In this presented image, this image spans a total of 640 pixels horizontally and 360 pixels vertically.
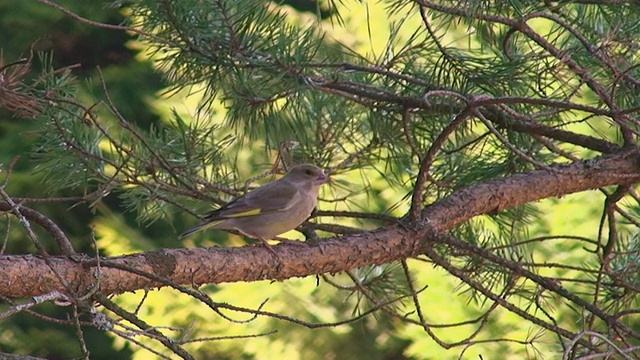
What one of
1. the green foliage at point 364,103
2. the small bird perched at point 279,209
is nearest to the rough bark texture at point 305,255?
the green foliage at point 364,103

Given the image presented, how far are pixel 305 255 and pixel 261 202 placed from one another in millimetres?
545

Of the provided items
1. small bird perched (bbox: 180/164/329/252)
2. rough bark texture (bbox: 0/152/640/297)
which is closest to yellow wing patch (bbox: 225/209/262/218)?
small bird perched (bbox: 180/164/329/252)

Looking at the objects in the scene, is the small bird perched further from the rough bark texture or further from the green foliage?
the rough bark texture

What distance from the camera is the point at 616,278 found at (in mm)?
2400

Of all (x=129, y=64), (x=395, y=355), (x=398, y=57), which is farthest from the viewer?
(x=129, y=64)

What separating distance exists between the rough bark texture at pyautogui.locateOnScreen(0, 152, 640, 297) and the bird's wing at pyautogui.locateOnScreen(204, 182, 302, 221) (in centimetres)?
41

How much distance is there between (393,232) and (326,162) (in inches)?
21.4

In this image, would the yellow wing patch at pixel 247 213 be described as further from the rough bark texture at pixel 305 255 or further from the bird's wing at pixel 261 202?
the rough bark texture at pixel 305 255

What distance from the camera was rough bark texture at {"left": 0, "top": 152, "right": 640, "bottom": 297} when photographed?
165 centimetres

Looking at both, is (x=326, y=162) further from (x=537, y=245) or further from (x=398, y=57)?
(x=537, y=245)

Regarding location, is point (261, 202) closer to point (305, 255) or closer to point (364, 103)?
point (364, 103)

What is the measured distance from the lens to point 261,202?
2594 mm

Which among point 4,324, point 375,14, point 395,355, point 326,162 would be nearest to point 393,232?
point 326,162

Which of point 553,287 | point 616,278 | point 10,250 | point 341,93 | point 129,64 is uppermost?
point 129,64
